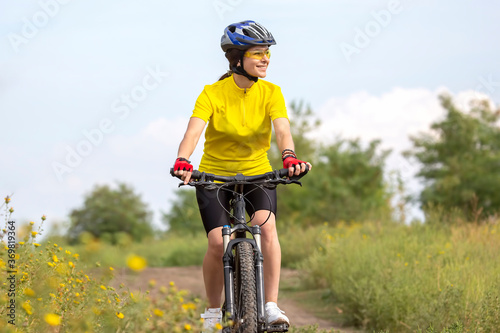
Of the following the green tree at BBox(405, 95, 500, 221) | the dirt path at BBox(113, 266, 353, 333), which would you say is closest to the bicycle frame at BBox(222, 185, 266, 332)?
the dirt path at BBox(113, 266, 353, 333)

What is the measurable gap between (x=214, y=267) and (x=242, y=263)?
57 centimetres

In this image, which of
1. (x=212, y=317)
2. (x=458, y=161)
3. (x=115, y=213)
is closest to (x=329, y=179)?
(x=458, y=161)

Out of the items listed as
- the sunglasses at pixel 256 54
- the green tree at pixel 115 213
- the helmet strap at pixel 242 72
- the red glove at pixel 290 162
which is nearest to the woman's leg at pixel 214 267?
the red glove at pixel 290 162

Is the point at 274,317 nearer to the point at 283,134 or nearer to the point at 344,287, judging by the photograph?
the point at 283,134

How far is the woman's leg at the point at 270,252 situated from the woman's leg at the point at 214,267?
0.29 m

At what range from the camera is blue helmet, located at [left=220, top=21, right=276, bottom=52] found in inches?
183

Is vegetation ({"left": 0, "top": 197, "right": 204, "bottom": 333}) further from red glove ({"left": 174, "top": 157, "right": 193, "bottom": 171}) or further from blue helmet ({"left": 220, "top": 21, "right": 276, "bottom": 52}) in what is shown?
blue helmet ({"left": 220, "top": 21, "right": 276, "bottom": 52})

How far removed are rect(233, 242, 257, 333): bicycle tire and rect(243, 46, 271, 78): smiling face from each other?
4.26 feet

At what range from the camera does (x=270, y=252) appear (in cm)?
452

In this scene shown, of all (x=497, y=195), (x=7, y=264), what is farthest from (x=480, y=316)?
(x=497, y=195)

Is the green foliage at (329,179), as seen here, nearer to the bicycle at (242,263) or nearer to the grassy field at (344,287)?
the grassy field at (344,287)

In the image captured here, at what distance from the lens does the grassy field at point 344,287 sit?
3.02 m

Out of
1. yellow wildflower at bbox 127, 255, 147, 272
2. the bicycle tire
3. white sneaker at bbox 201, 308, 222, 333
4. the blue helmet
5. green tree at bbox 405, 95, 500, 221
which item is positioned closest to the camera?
yellow wildflower at bbox 127, 255, 147, 272

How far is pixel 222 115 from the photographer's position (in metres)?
4.82
